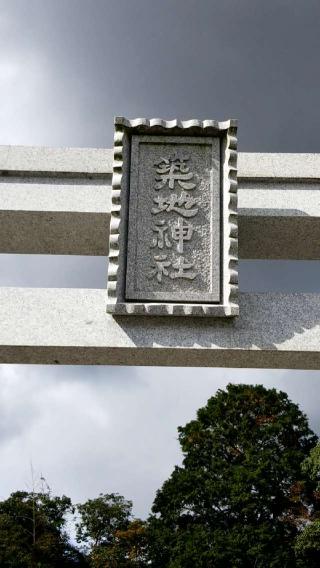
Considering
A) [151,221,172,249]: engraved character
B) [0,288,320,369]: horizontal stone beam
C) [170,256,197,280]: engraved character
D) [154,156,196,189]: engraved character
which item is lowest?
[0,288,320,369]: horizontal stone beam

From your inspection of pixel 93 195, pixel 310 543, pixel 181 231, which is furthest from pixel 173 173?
pixel 310 543

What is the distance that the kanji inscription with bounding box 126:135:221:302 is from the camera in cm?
322

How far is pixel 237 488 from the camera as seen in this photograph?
15.0 m

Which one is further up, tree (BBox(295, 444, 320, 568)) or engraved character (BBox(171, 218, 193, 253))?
engraved character (BBox(171, 218, 193, 253))

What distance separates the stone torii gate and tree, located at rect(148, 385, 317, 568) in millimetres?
12013

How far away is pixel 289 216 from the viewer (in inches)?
135

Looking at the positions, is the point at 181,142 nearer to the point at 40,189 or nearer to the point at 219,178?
the point at 219,178

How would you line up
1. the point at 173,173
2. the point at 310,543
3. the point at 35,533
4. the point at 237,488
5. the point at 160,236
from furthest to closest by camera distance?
1. the point at 35,533
2. the point at 237,488
3. the point at 310,543
4. the point at 173,173
5. the point at 160,236

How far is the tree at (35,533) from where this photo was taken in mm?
16250

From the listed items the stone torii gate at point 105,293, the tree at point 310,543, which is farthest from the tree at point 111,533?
the stone torii gate at point 105,293

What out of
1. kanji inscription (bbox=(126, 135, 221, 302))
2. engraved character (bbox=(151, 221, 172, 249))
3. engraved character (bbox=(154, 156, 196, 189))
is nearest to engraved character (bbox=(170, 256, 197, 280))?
kanji inscription (bbox=(126, 135, 221, 302))

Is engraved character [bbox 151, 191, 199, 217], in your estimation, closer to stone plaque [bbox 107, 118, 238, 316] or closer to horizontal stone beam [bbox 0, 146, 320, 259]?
stone plaque [bbox 107, 118, 238, 316]

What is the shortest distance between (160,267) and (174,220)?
28 cm

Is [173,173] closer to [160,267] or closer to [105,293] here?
[160,267]
